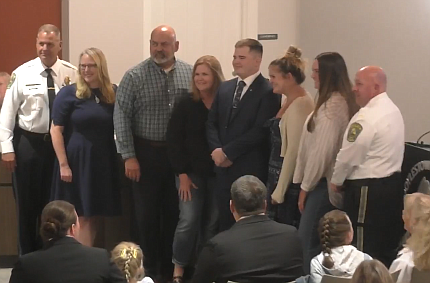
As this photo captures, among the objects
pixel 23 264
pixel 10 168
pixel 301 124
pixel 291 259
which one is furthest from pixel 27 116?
pixel 291 259

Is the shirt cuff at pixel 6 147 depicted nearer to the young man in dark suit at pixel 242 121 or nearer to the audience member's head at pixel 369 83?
the young man in dark suit at pixel 242 121

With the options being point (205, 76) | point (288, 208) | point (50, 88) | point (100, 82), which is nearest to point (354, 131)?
point (288, 208)

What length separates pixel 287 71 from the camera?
4.32 metres

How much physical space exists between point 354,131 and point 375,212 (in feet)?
1.51

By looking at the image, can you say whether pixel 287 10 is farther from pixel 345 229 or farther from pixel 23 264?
pixel 23 264

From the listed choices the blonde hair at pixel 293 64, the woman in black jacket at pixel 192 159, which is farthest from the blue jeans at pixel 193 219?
the blonde hair at pixel 293 64

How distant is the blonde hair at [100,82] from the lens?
4699 millimetres

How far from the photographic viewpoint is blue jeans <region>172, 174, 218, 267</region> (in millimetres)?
4648

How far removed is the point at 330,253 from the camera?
3.27 metres

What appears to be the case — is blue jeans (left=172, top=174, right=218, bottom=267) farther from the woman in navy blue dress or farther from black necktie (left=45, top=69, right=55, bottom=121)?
black necktie (left=45, top=69, right=55, bottom=121)

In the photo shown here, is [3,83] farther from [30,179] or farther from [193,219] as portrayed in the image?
[193,219]

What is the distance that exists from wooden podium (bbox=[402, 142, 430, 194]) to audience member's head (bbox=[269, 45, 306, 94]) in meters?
0.79

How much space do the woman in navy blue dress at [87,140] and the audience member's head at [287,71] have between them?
3.74 feet

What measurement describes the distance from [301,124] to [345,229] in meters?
1.06
